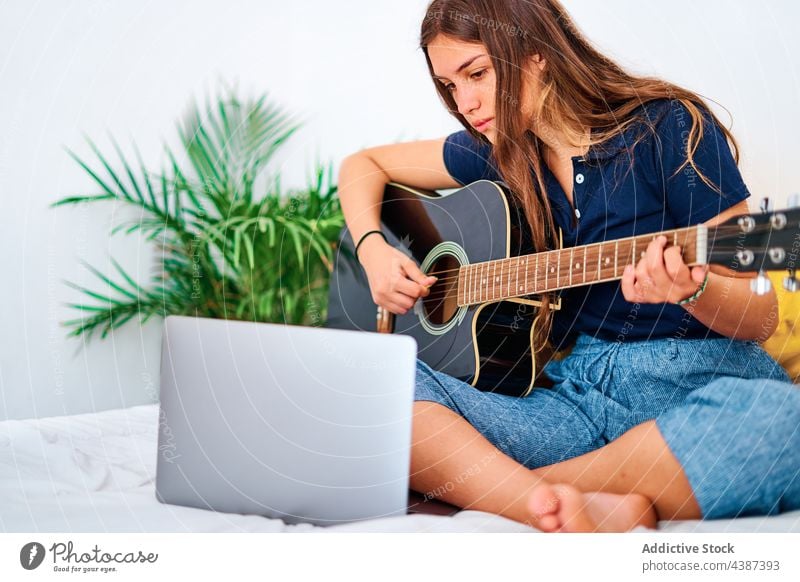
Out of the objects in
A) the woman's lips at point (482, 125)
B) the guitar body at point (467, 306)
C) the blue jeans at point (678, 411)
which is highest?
the woman's lips at point (482, 125)

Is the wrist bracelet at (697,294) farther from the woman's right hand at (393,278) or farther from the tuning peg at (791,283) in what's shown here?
the woman's right hand at (393,278)

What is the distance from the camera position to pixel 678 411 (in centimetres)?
64

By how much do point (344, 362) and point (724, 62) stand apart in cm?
58

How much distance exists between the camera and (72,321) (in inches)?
41.8

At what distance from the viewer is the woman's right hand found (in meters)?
0.87

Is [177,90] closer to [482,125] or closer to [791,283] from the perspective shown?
[482,125]

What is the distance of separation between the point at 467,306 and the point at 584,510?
259mm

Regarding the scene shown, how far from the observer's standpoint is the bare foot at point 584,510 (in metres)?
0.62

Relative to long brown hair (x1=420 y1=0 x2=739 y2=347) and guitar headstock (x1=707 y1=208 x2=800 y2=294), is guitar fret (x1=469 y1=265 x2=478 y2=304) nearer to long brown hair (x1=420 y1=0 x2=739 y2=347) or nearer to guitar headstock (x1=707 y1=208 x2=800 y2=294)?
long brown hair (x1=420 y1=0 x2=739 y2=347)

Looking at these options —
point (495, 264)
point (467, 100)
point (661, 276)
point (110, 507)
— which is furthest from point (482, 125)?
point (110, 507)

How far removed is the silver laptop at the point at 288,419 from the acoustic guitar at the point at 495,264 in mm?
184

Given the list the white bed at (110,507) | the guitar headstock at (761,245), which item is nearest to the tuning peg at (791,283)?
the guitar headstock at (761,245)

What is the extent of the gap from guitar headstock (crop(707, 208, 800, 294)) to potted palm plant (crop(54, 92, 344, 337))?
23.9 inches
